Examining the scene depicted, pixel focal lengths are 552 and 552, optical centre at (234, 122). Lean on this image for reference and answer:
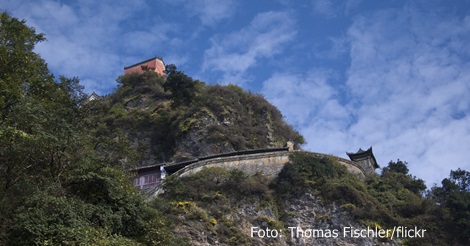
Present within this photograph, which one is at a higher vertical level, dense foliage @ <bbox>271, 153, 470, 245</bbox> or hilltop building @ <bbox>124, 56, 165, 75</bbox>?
hilltop building @ <bbox>124, 56, 165, 75</bbox>

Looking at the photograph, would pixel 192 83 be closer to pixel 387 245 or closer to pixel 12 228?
pixel 387 245

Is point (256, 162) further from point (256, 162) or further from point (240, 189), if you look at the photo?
point (240, 189)

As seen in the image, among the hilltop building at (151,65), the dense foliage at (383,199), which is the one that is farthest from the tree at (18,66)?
the hilltop building at (151,65)

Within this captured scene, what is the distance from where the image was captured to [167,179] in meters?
26.1

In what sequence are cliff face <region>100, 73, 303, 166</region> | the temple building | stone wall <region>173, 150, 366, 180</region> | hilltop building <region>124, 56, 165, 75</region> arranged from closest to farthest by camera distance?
stone wall <region>173, 150, 366, 180</region>
cliff face <region>100, 73, 303, 166</region>
the temple building
hilltop building <region>124, 56, 165, 75</region>

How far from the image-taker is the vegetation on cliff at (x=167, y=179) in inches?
582

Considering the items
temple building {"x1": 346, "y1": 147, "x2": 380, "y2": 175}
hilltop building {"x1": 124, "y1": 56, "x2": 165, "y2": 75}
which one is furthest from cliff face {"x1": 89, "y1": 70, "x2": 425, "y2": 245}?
hilltop building {"x1": 124, "y1": 56, "x2": 165, "y2": 75}

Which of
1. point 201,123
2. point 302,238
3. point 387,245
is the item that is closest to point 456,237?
point 387,245

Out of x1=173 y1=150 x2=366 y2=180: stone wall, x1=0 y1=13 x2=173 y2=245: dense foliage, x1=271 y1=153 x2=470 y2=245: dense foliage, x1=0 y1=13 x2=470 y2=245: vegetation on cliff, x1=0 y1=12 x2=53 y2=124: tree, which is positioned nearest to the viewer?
x1=0 y1=13 x2=173 y2=245: dense foliage

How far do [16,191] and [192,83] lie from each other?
2428 centimetres

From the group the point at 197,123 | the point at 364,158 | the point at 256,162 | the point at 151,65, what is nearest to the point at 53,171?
the point at 256,162

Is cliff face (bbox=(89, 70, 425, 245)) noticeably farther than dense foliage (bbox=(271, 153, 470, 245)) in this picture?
No

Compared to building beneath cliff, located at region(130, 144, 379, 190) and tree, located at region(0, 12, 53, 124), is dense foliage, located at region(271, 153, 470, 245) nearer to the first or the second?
building beneath cliff, located at region(130, 144, 379, 190)

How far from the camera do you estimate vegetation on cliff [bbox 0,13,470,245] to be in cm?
1479
